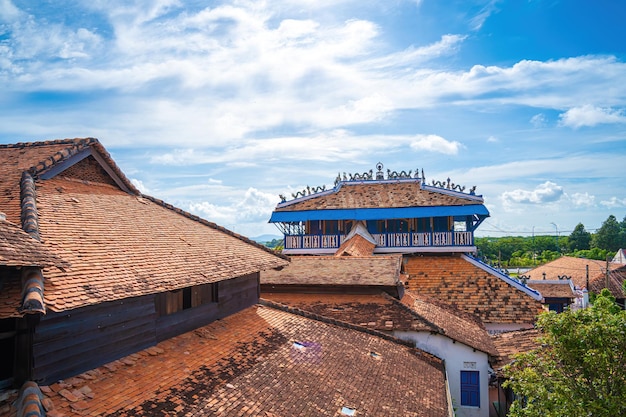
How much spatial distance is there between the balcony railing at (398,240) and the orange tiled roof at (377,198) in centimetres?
196

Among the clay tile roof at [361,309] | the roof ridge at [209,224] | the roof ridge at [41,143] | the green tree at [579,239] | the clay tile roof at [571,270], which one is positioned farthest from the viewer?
the green tree at [579,239]

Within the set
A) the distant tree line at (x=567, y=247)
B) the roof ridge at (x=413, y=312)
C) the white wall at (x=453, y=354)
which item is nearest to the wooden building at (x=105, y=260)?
the roof ridge at (x=413, y=312)

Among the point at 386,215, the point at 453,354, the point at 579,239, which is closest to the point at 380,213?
the point at 386,215

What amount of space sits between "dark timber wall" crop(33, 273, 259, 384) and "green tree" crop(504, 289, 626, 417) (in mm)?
7508

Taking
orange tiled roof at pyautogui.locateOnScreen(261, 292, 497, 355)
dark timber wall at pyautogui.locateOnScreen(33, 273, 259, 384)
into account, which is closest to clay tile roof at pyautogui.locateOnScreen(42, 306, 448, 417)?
dark timber wall at pyautogui.locateOnScreen(33, 273, 259, 384)

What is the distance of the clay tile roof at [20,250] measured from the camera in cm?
591

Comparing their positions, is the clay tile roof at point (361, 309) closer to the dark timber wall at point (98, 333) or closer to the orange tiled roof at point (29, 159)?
the dark timber wall at point (98, 333)

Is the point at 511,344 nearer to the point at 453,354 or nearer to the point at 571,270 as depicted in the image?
the point at 453,354

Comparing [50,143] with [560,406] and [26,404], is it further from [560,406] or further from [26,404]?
[560,406]

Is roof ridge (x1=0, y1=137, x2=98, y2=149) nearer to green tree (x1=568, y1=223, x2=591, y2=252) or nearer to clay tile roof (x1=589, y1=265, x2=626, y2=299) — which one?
clay tile roof (x1=589, y1=265, x2=626, y2=299)

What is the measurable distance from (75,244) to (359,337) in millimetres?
9248

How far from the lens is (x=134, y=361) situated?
333 inches

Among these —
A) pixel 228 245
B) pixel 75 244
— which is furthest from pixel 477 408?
pixel 75 244

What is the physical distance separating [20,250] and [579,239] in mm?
126111
